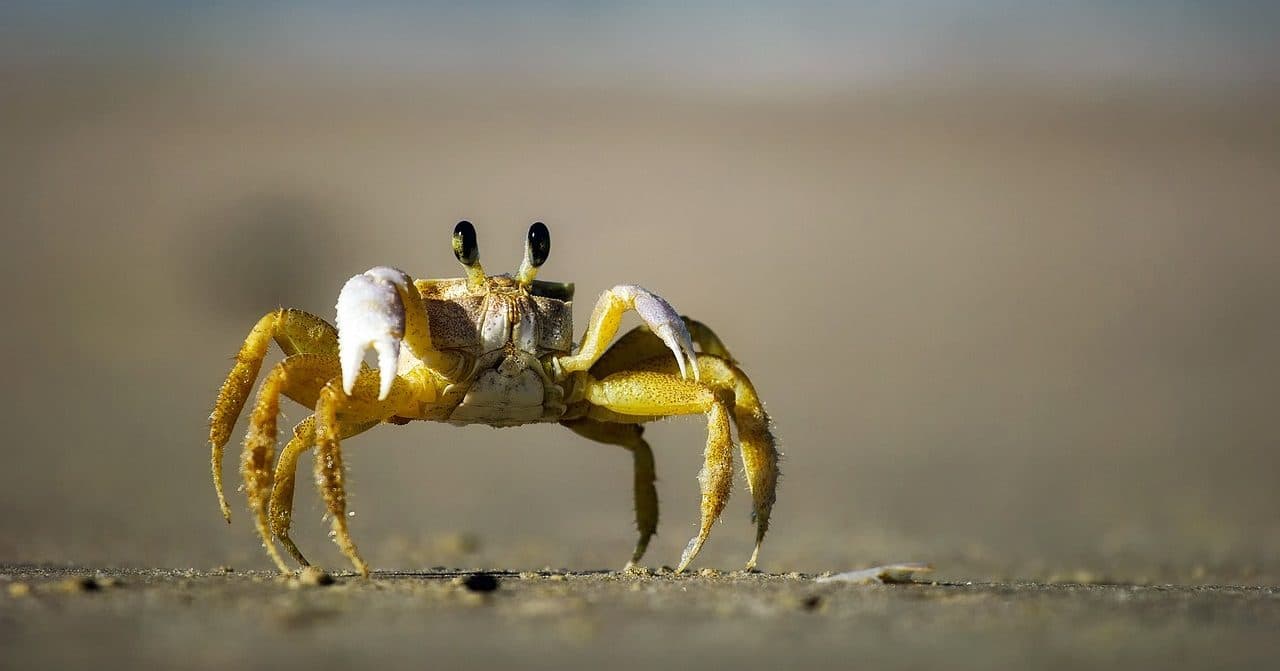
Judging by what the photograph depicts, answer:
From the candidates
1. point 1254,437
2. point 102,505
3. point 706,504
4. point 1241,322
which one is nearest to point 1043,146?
point 1241,322

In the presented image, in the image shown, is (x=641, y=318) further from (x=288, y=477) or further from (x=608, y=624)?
(x=608, y=624)

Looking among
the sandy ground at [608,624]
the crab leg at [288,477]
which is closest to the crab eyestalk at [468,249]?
the crab leg at [288,477]

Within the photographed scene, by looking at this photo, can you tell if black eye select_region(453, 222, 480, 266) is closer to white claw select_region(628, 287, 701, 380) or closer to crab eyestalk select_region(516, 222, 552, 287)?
crab eyestalk select_region(516, 222, 552, 287)

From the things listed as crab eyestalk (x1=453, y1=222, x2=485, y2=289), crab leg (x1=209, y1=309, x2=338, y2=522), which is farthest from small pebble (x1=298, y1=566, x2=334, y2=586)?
crab eyestalk (x1=453, y1=222, x2=485, y2=289)

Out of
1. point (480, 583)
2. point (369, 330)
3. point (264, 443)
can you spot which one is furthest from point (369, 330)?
point (480, 583)

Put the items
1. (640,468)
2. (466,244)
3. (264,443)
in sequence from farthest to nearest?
(640,468) < (466,244) < (264,443)

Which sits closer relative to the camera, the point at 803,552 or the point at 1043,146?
the point at 803,552

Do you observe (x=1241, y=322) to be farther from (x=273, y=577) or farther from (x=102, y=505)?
(x=273, y=577)
